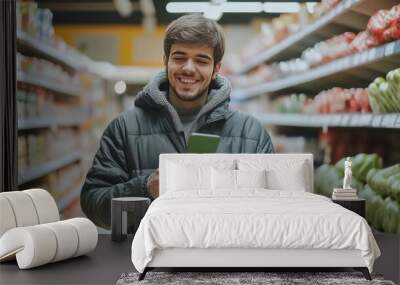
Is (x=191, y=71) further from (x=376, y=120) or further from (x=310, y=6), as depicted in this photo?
(x=376, y=120)

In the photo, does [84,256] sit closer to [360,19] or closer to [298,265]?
[298,265]

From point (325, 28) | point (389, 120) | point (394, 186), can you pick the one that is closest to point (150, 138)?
point (325, 28)

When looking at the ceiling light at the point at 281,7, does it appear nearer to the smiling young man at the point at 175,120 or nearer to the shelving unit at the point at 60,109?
the smiling young man at the point at 175,120

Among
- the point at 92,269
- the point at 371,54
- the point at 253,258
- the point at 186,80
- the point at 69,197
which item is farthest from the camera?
the point at 69,197

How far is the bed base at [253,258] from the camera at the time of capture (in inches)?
184

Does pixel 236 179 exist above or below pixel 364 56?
below

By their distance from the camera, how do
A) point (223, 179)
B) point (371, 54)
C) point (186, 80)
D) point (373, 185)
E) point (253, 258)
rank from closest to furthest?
point (253, 258)
point (223, 179)
point (371, 54)
point (373, 185)
point (186, 80)

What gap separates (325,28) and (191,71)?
4.68 feet

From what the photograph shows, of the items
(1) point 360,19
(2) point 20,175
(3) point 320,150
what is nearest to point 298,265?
(3) point 320,150

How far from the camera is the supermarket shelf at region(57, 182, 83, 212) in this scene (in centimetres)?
724

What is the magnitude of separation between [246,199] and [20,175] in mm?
2967

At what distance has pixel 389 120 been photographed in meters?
6.55

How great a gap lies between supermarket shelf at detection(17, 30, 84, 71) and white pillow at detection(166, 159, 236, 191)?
1.65 metres

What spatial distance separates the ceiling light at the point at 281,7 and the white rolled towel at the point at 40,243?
3145mm
